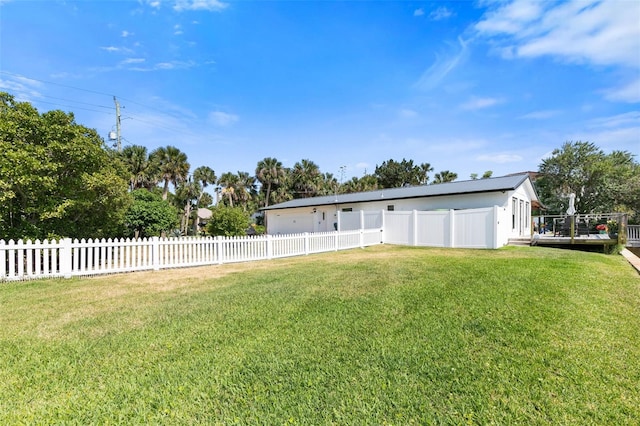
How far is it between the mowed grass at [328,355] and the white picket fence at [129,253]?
176cm

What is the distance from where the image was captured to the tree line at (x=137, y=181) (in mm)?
8664

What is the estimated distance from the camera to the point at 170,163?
1215 inches

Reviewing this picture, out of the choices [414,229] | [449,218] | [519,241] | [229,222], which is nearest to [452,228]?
[449,218]

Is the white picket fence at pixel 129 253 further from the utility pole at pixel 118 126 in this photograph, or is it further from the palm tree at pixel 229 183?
the palm tree at pixel 229 183

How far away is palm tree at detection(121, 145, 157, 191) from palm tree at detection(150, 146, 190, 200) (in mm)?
1347

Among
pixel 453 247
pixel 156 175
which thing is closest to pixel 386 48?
pixel 453 247

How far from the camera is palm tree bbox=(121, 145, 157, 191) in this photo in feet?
91.3

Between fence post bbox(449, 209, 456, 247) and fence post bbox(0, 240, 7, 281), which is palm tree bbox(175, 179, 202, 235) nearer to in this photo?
fence post bbox(0, 240, 7, 281)

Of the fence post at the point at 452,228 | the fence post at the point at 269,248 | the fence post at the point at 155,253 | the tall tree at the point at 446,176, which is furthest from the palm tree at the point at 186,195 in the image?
the tall tree at the point at 446,176

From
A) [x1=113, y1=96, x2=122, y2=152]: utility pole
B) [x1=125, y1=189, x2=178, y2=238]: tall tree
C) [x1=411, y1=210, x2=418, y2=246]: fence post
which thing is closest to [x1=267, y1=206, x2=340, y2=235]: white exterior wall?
[x1=411, y1=210, x2=418, y2=246]: fence post

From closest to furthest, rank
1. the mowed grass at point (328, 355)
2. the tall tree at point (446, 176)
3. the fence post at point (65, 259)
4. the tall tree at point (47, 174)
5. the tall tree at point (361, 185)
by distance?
the mowed grass at point (328, 355)
the fence post at point (65, 259)
the tall tree at point (47, 174)
the tall tree at point (446, 176)
the tall tree at point (361, 185)

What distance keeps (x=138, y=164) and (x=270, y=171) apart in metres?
15.2

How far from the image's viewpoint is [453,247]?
551 inches

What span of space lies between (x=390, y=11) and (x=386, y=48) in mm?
1642
